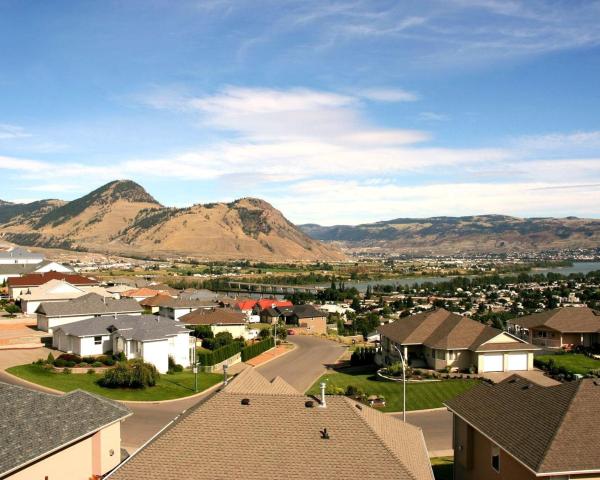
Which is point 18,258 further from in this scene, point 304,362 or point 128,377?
point 128,377

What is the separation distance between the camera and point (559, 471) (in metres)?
16.5

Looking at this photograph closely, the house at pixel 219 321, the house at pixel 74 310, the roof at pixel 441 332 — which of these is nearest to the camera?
the roof at pixel 441 332

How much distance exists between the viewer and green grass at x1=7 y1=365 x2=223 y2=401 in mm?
40062

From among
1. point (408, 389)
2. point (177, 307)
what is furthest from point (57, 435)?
point (177, 307)

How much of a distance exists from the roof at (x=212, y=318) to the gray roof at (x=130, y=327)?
627 inches

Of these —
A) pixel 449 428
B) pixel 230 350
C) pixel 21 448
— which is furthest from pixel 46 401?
pixel 230 350

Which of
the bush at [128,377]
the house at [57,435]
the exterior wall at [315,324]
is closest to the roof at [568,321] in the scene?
the exterior wall at [315,324]

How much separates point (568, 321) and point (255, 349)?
1267 inches

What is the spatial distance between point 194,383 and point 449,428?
1984 cm

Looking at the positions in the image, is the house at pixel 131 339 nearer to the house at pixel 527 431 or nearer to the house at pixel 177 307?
the house at pixel 177 307

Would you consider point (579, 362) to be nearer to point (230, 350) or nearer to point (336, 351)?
point (336, 351)

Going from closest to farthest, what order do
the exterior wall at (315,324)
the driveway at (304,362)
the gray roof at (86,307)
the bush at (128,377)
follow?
the bush at (128,377), the driveway at (304,362), the gray roof at (86,307), the exterior wall at (315,324)

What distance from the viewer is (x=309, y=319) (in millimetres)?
91000

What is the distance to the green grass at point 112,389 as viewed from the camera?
4006cm
